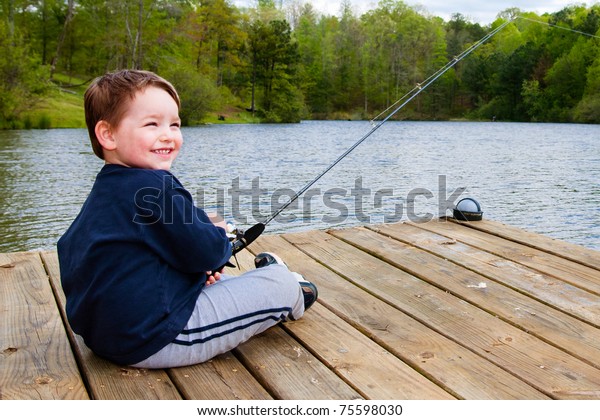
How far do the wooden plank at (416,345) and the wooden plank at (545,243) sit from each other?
4.18ft

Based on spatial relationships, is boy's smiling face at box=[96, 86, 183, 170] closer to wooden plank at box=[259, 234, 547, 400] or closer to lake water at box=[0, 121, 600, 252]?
wooden plank at box=[259, 234, 547, 400]

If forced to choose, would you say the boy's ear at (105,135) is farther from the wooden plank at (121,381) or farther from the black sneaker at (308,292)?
the black sneaker at (308,292)

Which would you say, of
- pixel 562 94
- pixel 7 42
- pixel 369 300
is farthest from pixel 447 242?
pixel 562 94

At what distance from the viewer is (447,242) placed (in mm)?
3658

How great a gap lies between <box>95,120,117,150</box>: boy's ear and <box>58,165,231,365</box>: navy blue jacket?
0.22 feet

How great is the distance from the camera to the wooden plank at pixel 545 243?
10.9 ft

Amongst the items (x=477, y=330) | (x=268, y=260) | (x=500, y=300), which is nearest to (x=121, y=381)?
(x=268, y=260)

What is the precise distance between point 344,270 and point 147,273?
144 centimetres

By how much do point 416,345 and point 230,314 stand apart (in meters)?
0.66

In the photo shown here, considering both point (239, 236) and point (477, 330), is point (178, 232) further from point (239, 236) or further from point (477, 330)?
point (477, 330)

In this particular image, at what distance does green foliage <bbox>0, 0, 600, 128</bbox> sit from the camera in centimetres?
3431

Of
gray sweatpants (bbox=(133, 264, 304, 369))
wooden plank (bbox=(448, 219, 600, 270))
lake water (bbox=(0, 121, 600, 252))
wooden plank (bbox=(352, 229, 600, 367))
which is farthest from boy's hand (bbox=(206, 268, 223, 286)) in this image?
lake water (bbox=(0, 121, 600, 252))

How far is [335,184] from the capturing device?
1209 centimetres

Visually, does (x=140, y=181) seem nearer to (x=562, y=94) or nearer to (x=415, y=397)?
(x=415, y=397)
